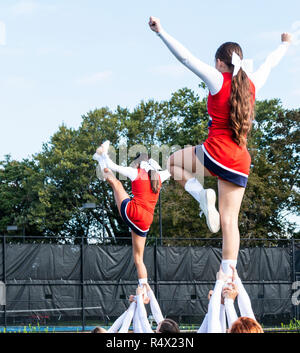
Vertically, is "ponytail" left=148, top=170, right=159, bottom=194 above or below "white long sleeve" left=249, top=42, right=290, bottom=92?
below

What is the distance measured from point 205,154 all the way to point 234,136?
23 cm

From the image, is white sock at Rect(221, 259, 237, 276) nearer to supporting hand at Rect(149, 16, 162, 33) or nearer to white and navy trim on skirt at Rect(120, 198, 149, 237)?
supporting hand at Rect(149, 16, 162, 33)

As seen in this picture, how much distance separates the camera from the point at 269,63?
171 inches

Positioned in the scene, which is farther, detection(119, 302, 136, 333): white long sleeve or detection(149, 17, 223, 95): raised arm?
detection(119, 302, 136, 333): white long sleeve

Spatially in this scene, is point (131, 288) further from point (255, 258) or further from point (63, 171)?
point (63, 171)

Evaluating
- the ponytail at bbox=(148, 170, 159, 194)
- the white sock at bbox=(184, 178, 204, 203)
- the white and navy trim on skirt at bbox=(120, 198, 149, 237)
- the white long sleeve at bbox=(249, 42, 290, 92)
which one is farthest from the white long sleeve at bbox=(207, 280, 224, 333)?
the ponytail at bbox=(148, 170, 159, 194)

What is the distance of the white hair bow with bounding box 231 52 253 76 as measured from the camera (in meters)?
3.96

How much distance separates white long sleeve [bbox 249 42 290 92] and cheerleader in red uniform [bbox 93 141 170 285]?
1.76 meters

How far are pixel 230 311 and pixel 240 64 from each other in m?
1.65

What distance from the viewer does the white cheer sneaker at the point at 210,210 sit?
418cm

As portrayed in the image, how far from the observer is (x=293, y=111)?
32312 mm

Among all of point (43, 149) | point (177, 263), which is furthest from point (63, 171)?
point (177, 263)

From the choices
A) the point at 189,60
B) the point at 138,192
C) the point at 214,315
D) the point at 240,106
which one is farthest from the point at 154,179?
the point at 214,315

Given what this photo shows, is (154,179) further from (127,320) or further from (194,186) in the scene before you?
(127,320)
